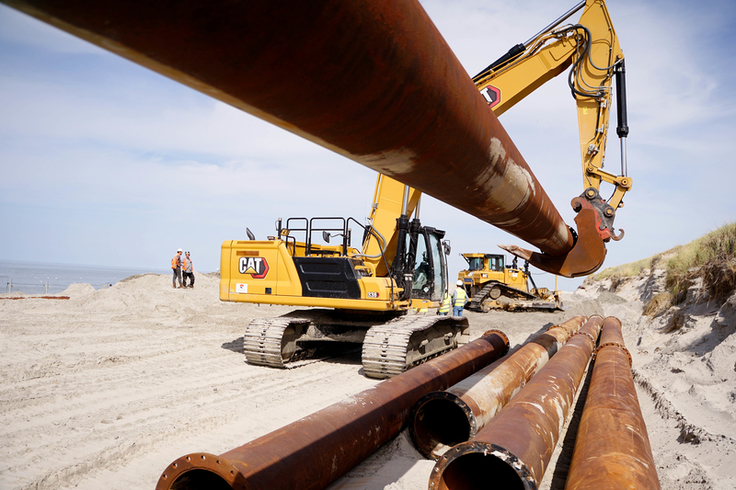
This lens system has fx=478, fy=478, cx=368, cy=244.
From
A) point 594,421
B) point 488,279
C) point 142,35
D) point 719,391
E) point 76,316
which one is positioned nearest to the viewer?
point 142,35

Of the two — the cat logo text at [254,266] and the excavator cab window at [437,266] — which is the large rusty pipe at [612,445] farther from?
the cat logo text at [254,266]

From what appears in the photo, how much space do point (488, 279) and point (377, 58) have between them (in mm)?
21288

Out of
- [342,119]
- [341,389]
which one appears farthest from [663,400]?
[342,119]

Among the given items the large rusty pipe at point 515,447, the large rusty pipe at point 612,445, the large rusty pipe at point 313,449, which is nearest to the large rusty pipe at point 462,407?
the large rusty pipe at point 313,449

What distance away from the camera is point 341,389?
6.79m

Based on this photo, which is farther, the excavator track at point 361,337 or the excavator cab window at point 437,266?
the excavator cab window at point 437,266

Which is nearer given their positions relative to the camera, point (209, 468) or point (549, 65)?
point (209, 468)

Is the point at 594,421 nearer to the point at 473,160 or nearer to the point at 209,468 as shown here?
the point at 209,468

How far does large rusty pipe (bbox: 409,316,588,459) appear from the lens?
14.3ft

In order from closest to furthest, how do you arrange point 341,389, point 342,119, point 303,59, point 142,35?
point 142,35, point 303,59, point 342,119, point 341,389

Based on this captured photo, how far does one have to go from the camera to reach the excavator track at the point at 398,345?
7145 millimetres

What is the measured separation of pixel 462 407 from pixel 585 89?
601 centimetres

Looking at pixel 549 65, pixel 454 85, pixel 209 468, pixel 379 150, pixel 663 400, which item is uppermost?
pixel 549 65

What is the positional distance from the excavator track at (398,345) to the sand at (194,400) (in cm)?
37
